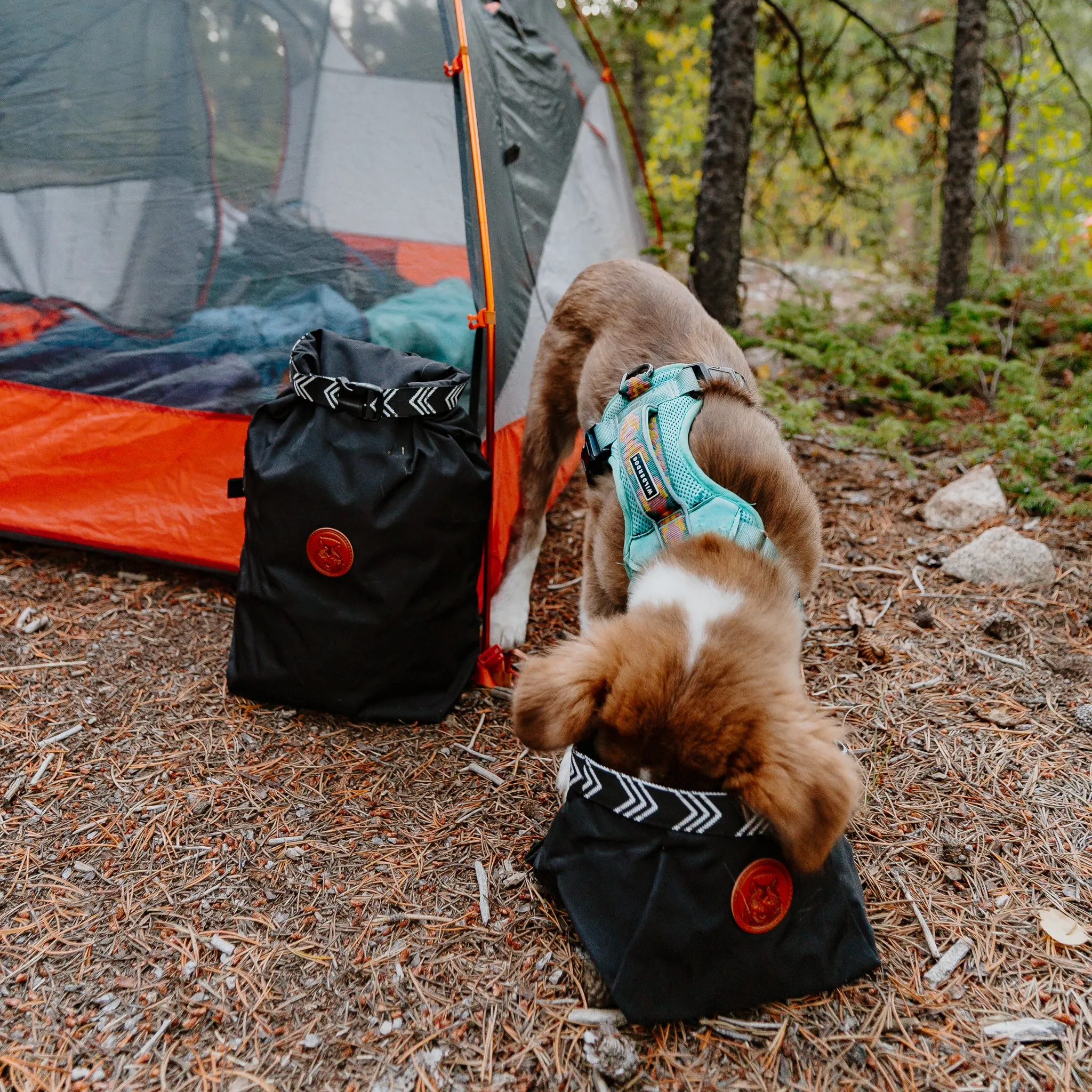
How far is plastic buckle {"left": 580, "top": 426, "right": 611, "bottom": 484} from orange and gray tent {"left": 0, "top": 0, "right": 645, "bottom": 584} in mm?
406

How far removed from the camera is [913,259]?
31.9 ft

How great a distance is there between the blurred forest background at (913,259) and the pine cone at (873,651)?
1.38 metres

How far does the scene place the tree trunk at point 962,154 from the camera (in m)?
5.71

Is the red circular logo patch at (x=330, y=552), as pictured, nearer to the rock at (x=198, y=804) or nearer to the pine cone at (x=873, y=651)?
the rock at (x=198, y=804)

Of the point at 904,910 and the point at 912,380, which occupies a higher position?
the point at 912,380

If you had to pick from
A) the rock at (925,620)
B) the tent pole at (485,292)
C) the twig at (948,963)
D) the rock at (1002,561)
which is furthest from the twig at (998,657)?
the tent pole at (485,292)

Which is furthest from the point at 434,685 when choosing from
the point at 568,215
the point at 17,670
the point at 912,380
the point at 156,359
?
the point at 912,380

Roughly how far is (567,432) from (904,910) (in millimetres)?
2199

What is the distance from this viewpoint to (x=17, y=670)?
2916 mm

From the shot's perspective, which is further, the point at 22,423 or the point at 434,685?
the point at 22,423

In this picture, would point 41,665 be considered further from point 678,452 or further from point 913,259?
point 913,259

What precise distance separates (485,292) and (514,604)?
122cm

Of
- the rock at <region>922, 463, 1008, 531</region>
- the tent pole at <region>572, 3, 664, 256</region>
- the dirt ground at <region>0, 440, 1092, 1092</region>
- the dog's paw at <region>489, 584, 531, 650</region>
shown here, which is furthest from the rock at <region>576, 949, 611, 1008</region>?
the tent pole at <region>572, 3, 664, 256</region>

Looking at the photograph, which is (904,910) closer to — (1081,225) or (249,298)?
(249,298)
